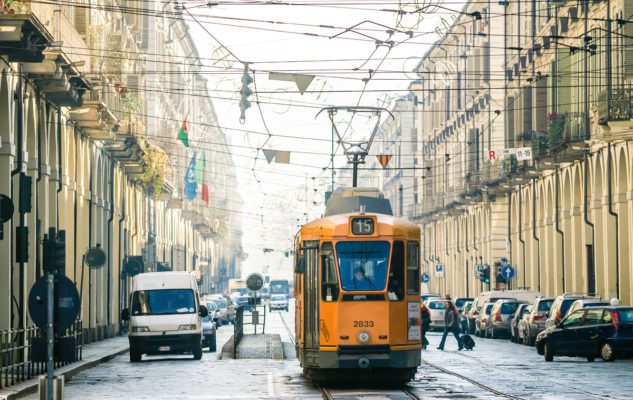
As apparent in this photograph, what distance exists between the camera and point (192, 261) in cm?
10256

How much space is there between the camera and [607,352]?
32.9m

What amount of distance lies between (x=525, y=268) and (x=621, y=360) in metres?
30.1

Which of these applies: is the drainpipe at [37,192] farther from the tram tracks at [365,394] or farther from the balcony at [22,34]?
the tram tracks at [365,394]

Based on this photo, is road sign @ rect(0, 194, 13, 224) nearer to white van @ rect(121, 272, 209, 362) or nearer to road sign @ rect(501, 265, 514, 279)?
white van @ rect(121, 272, 209, 362)

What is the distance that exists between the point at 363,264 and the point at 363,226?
2.06 feet

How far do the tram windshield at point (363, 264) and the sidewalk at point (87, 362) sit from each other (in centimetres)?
542

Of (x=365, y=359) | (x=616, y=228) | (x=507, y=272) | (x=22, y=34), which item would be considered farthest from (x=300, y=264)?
(x=507, y=272)

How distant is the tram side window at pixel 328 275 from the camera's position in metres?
24.2

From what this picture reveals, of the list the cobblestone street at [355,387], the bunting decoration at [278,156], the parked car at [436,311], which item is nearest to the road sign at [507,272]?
the parked car at [436,311]

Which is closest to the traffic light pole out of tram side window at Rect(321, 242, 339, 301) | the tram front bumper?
the tram front bumper

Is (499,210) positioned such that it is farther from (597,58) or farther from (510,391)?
(510,391)

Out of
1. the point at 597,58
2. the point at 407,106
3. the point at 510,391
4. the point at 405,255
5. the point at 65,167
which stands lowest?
the point at 510,391

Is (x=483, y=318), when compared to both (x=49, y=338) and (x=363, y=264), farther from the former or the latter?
(x=49, y=338)

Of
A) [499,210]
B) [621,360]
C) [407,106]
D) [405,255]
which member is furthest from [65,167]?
[407,106]
